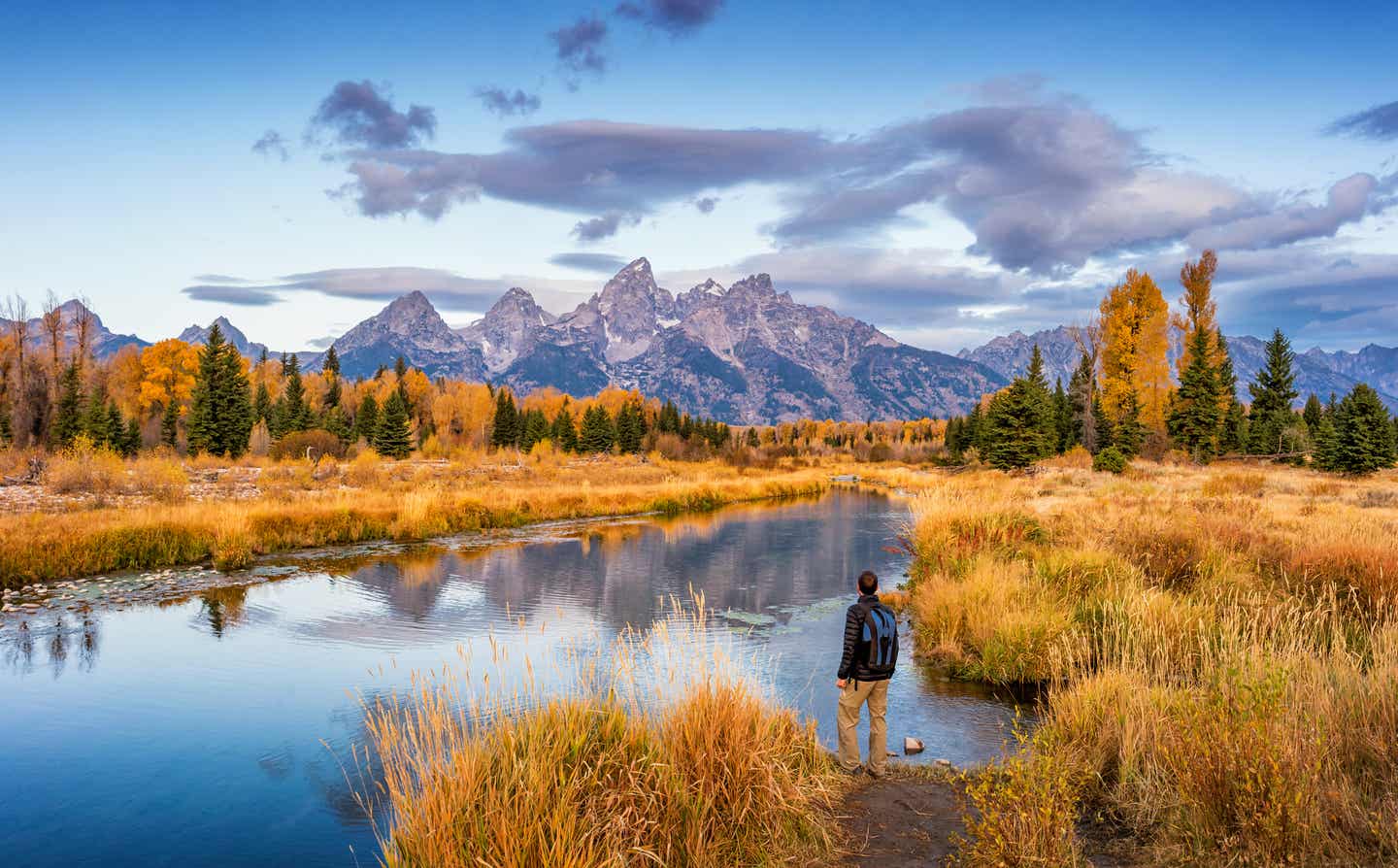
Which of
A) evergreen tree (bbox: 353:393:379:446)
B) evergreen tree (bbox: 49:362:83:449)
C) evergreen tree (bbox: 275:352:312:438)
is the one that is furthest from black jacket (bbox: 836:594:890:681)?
evergreen tree (bbox: 275:352:312:438)

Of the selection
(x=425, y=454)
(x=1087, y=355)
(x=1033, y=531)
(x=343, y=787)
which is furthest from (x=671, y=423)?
(x=343, y=787)

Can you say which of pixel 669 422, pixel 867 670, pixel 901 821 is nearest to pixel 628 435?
pixel 669 422

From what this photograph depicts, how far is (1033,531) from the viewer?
17375mm

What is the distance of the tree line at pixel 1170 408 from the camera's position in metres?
37.8

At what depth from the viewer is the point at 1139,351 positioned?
47.2 meters

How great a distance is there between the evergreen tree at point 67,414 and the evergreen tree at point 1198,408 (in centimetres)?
6855

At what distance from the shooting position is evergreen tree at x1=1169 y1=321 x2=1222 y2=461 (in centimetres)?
4391

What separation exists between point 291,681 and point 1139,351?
4992 centimetres

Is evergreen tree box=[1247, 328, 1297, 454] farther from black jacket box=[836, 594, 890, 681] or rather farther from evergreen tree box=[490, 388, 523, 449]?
evergreen tree box=[490, 388, 523, 449]

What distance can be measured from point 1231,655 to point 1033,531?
35.0ft

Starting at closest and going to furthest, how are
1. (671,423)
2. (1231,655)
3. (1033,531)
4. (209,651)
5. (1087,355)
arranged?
(1231,655) < (209,651) < (1033,531) < (1087,355) < (671,423)

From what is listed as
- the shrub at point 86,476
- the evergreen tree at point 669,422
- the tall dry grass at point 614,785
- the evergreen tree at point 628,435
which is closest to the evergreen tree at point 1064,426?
the evergreen tree at point 628,435

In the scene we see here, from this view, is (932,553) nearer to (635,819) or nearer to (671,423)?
(635,819)

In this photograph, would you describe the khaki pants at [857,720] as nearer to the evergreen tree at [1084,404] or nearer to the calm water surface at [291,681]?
the calm water surface at [291,681]
